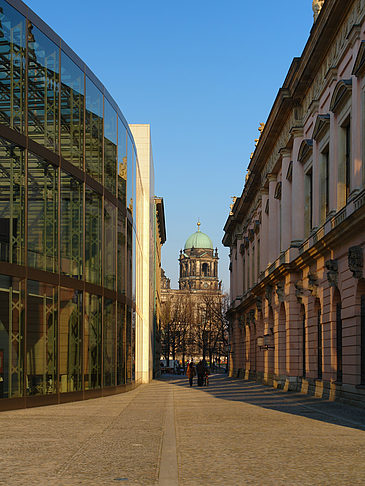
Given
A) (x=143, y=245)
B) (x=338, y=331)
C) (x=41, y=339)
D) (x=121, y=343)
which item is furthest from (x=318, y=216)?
(x=143, y=245)

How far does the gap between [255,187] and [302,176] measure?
1752cm

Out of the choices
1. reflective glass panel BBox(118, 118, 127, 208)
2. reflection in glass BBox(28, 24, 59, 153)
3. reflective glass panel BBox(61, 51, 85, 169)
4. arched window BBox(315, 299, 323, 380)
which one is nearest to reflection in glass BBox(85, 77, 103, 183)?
reflective glass panel BBox(61, 51, 85, 169)

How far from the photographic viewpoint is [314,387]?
107 ft

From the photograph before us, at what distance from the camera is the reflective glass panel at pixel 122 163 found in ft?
116

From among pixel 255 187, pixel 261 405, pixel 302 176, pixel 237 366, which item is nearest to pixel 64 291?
pixel 261 405

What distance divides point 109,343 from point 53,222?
8.03m

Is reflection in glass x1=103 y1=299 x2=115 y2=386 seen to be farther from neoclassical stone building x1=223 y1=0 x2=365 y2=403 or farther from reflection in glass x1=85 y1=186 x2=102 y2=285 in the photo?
neoclassical stone building x1=223 y1=0 x2=365 y2=403

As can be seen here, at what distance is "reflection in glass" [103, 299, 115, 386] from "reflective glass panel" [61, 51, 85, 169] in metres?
6.44

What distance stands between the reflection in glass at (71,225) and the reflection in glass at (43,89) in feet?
5.40

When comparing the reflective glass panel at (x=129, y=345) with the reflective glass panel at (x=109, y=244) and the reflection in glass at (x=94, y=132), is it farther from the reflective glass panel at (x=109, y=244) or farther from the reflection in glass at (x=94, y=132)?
the reflection in glass at (x=94, y=132)

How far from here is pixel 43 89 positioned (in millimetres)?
24453

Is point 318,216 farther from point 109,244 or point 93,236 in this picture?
point 93,236

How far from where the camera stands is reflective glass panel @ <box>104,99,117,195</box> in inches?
1254

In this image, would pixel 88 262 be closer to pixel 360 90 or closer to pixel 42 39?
pixel 42 39
